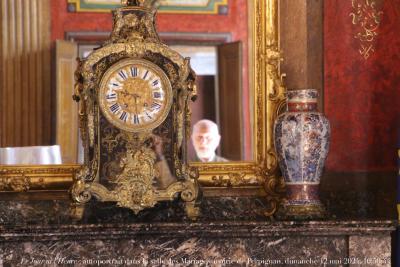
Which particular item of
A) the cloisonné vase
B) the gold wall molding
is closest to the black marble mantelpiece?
the cloisonné vase

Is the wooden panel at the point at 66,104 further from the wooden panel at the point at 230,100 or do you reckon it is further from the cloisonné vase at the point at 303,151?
the cloisonné vase at the point at 303,151

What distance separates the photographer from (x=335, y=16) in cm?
441

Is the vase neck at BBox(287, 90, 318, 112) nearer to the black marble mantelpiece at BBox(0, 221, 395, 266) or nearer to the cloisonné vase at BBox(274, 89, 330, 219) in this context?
the cloisonné vase at BBox(274, 89, 330, 219)

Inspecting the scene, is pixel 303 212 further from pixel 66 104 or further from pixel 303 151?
pixel 66 104

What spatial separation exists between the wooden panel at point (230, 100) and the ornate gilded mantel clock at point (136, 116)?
243 mm

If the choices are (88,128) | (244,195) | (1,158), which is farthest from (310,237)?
(1,158)

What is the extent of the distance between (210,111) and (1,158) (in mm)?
973

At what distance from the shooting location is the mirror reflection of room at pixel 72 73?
4246 mm

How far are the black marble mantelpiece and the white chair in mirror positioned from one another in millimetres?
474

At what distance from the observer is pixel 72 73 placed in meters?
4.27

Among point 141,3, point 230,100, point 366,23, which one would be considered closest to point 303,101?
point 230,100

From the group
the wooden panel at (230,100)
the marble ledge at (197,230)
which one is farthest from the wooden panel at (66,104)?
the wooden panel at (230,100)

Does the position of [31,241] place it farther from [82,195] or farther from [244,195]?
[244,195]

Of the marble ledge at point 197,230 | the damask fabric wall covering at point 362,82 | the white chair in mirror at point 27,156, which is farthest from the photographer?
the damask fabric wall covering at point 362,82
